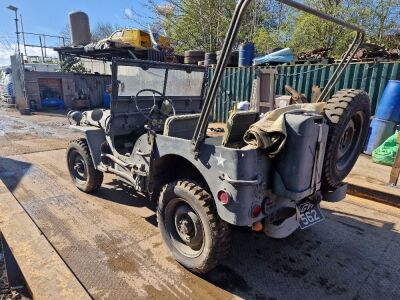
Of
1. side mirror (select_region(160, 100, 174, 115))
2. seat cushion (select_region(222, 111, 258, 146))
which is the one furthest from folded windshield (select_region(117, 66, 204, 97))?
seat cushion (select_region(222, 111, 258, 146))

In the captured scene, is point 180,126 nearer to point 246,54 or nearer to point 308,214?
point 308,214

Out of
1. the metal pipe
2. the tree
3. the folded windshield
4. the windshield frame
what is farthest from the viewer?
the tree

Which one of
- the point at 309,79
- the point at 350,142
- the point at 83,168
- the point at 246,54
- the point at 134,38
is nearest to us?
the point at 350,142

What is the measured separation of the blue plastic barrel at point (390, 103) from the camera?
6.25m

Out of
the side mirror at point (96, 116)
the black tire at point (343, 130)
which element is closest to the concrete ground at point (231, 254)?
the black tire at point (343, 130)

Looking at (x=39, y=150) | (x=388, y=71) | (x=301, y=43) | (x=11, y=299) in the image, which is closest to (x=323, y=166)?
(x=11, y=299)

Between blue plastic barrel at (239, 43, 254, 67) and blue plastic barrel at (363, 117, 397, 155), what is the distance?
4644mm

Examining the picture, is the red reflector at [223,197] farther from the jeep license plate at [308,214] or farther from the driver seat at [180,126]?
the driver seat at [180,126]

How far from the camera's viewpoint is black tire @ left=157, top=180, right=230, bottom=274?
2311 millimetres

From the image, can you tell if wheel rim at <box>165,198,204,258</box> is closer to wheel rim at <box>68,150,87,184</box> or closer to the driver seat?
the driver seat

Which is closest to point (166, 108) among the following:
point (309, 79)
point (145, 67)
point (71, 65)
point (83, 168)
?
point (145, 67)

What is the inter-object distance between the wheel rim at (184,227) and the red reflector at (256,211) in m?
0.50

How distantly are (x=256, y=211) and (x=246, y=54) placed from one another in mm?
8526

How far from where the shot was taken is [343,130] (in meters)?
2.40
